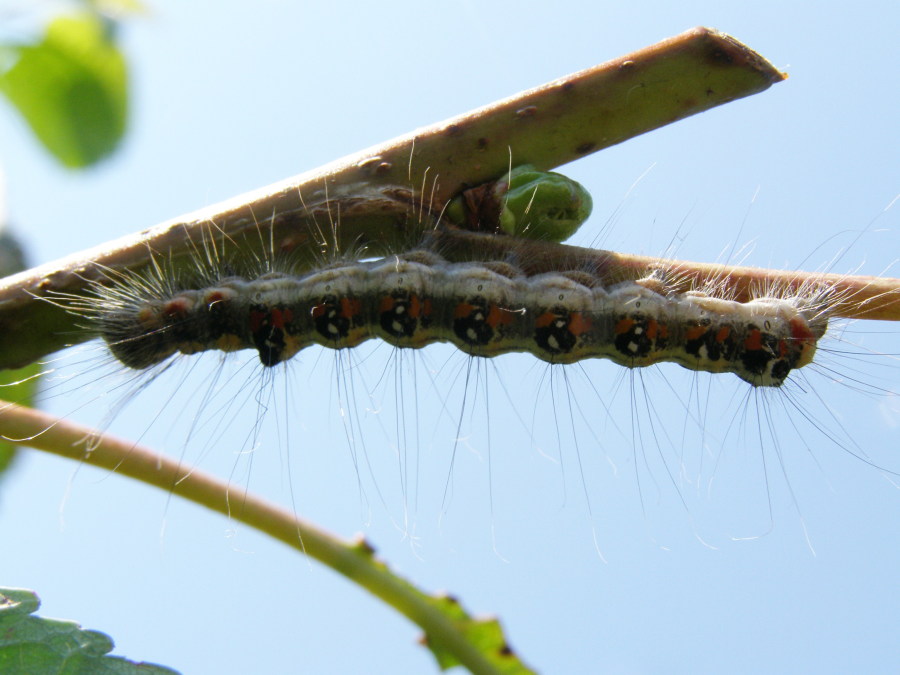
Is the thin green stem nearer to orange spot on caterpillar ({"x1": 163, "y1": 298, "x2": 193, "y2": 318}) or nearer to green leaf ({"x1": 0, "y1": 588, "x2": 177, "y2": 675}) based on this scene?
green leaf ({"x1": 0, "y1": 588, "x2": 177, "y2": 675})

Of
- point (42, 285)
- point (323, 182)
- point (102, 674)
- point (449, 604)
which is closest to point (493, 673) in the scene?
point (449, 604)

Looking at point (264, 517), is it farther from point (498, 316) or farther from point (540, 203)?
point (540, 203)

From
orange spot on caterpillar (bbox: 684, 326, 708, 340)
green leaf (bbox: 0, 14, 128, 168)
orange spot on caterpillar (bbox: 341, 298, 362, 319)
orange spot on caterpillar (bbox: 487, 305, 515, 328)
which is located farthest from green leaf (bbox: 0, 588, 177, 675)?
green leaf (bbox: 0, 14, 128, 168)

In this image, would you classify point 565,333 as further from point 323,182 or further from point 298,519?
point 298,519

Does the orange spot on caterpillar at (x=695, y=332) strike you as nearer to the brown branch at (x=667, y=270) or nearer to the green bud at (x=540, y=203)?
the brown branch at (x=667, y=270)

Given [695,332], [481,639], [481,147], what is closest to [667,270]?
[695,332]
